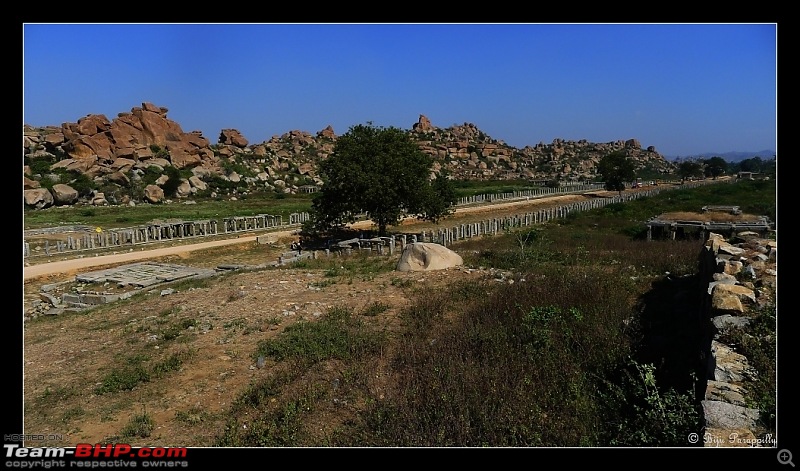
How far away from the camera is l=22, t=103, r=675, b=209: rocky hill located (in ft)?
181

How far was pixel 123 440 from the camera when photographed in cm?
661

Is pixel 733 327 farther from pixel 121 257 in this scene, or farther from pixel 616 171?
pixel 616 171

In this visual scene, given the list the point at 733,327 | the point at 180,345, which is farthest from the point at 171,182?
the point at 733,327

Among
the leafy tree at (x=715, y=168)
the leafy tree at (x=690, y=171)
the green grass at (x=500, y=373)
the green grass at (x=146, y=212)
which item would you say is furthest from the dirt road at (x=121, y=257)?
the leafy tree at (x=715, y=168)

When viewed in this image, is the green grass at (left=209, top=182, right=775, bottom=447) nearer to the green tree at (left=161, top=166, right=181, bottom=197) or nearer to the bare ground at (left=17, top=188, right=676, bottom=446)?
the bare ground at (left=17, top=188, right=676, bottom=446)

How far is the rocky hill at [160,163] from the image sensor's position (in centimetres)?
5531

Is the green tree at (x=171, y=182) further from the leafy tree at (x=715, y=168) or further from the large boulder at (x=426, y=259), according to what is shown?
the leafy tree at (x=715, y=168)

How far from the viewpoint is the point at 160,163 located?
223 feet

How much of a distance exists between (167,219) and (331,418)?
3594 cm

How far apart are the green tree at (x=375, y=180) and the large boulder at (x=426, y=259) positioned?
1030 centimetres

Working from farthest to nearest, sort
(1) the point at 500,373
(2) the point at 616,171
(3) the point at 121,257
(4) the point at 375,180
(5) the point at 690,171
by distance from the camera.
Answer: (5) the point at 690,171
(2) the point at 616,171
(4) the point at 375,180
(3) the point at 121,257
(1) the point at 500,373

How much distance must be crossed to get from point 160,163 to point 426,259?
61.6m
